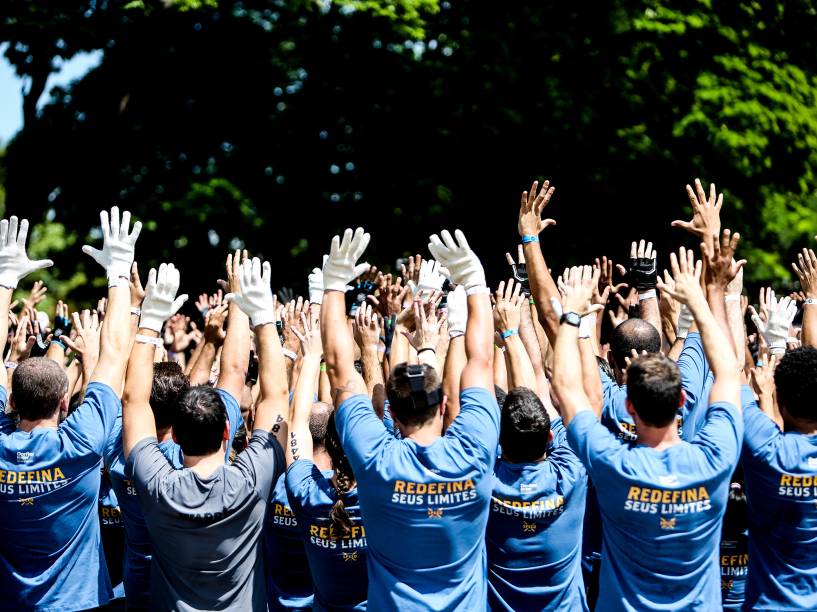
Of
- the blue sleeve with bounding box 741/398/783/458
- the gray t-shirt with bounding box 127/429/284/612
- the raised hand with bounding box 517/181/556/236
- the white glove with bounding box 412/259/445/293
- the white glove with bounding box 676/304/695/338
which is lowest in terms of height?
the gray t-shirt with bounding box 127/429/284/612

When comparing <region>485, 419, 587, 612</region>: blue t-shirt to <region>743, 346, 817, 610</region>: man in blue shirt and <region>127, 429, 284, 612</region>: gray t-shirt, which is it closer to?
<region>743, 346, 817, 610</region>: man in blue shirt

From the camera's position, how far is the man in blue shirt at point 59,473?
5.47 m

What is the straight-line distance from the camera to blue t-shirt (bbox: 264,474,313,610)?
562cm

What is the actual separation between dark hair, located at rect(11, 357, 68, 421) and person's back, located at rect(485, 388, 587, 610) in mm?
2536

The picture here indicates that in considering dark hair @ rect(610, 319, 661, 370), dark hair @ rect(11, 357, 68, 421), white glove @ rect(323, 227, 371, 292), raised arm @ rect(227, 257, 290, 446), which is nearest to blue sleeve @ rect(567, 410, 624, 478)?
white glove @ rect(323, 227, 371, 292)

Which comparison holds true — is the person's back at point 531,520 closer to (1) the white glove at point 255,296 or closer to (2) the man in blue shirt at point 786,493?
(2) the man in blue shirt at point 786,493

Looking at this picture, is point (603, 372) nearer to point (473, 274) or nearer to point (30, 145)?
point (473, 274)

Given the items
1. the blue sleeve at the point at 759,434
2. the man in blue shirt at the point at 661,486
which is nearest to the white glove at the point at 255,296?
the man in blue shirt at the point at 661,486

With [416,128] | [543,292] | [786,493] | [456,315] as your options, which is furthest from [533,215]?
[416,128]

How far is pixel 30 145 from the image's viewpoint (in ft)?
53.0

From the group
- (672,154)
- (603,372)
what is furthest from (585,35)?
(603,372)

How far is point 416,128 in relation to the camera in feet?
54.5

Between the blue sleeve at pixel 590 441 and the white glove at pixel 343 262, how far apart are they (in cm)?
136

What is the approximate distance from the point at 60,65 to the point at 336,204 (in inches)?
196
